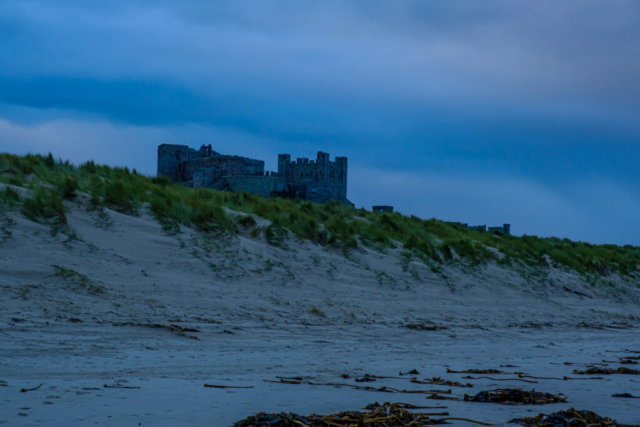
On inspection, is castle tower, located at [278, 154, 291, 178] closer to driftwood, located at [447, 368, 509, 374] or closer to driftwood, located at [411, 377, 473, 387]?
driftwood, located at [447, 368, 509, 374]

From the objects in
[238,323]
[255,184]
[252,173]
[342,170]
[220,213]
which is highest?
[342,170]

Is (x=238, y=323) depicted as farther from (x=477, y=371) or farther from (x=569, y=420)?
(x=569, y=420)

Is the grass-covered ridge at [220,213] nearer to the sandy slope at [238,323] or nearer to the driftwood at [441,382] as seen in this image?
the sandy slope at [238,323]

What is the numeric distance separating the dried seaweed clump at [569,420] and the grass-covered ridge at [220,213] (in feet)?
25.8

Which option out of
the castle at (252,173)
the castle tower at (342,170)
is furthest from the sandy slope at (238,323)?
the castle tower at (342,170)

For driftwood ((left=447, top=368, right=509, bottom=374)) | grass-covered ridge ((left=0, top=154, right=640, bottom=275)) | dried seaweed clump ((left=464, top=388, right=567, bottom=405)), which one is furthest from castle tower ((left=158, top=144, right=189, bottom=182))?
dried seaweed clump ((left=464, top=388, right=567, bottom=405))

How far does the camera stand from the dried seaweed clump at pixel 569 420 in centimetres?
321

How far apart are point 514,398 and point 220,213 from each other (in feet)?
27.0

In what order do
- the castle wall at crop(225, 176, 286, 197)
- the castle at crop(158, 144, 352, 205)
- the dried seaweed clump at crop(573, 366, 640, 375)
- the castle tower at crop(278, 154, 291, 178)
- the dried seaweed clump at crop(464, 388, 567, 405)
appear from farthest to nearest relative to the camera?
the castle tower at crop(278, 154, 291, 178) < the castle at crop(158, 144, 352, 205) < the castle wall at crop(225, 176, 286, 197) < the dried seaweed clump at crop(573, 366, 640, 375) < the dried seaweed clump at crop(464, 388, 567, 405)

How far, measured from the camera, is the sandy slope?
3.79m

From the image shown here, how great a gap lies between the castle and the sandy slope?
1023 inches

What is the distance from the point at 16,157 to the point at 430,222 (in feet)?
37.9

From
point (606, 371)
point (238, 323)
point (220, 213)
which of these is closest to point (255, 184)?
point (220, 213)

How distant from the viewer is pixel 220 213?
11586 mm
